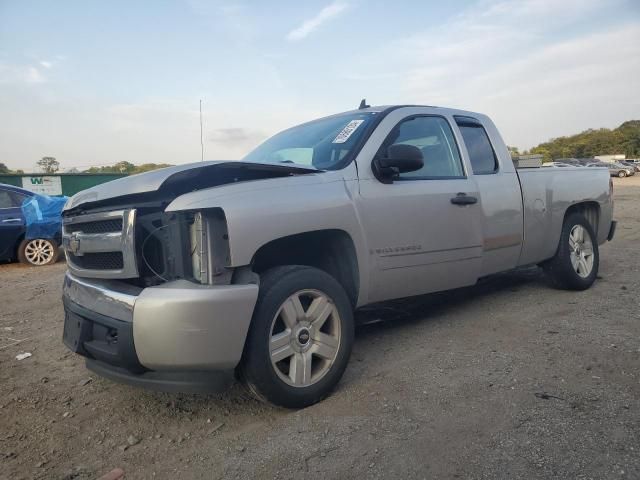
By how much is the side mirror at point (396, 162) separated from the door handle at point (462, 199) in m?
0.61

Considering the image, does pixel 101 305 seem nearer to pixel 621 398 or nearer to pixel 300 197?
pixel 300 197

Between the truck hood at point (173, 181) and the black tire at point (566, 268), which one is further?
the black tire at point (566, 268)

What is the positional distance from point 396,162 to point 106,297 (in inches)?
73.7

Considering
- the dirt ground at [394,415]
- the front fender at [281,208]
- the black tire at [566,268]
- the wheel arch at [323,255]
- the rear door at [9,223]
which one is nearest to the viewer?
the dirt ground at [394,415]

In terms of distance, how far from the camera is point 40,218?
29.4 feet

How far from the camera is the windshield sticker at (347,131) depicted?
139 inches

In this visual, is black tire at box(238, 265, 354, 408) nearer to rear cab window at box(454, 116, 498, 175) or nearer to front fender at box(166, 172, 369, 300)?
front fender at box(166, 172, 369, 300)

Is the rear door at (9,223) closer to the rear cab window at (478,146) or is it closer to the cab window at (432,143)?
the cab window at (432,143)

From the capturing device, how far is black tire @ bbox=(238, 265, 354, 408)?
2.53m

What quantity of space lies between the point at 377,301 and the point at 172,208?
61.7 inches

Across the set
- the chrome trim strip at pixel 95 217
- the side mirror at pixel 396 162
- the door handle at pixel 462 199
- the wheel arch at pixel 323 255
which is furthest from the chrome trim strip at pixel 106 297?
the door handle at pixel 462 199

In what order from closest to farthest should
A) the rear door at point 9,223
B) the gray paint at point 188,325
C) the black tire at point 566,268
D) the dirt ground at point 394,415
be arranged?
the dirt ground at point 394,415, the gray paint at point 188,325, the black tire at point 566,268, the rear door at point 9,223

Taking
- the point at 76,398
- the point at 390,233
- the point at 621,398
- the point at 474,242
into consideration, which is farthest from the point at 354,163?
the point at 76,398

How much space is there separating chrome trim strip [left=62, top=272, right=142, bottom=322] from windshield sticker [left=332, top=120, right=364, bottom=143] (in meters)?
1.74
